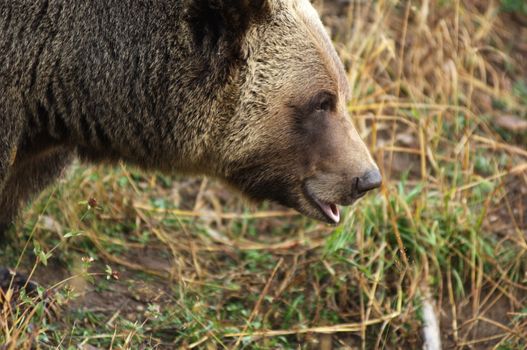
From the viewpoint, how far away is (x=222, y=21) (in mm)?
4387

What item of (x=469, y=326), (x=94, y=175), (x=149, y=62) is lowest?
(x=469, y=326)

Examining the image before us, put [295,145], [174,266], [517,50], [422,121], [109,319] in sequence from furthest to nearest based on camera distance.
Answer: [517,50], [422,121], [174,266], [109,319], [295,145]

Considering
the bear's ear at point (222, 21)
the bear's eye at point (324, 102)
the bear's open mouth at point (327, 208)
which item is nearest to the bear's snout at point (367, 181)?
the bear's open mouth at point (327, 208)

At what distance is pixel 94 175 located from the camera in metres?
6.24

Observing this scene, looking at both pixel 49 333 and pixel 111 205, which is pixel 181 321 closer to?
pixel 49 333

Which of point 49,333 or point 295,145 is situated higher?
point 295,145

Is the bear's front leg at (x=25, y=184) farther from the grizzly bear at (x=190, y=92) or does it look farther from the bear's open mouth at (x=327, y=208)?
the bear's open mouth at (x=327, y=208)

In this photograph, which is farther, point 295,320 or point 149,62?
point 295,320

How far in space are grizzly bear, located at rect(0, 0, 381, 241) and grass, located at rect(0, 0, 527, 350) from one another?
0.48m

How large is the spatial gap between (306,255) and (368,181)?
171 centimetres

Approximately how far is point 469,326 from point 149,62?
8.65ft

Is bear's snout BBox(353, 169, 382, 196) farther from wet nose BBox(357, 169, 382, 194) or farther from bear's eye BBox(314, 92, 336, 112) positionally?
bear's eye BBox(314, 92, 336, 112)

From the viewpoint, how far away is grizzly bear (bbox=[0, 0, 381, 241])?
4.37m

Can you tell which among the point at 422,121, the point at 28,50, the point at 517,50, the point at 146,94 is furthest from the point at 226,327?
the point at 517,50
